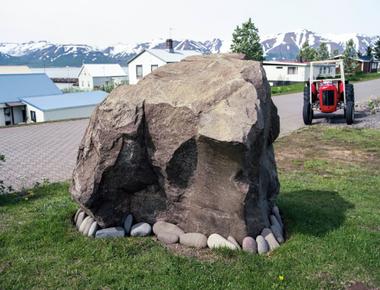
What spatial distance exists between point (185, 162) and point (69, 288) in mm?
1855

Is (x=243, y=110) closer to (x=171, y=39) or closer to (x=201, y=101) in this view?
(x=201, y=101)

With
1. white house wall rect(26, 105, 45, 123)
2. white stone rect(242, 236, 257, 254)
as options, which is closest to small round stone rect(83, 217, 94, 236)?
white stone rect(242, 236, 257, 254)

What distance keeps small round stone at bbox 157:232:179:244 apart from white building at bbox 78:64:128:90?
5875 cm

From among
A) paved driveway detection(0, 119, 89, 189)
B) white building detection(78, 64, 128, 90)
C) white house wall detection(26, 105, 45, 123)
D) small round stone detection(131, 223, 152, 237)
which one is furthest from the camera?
white building detection(78, 64, 128, 90)

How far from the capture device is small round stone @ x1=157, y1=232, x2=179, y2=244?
5160 millimetres

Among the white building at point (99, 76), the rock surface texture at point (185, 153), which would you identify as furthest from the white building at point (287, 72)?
the rock surface texture at point (185, 153)

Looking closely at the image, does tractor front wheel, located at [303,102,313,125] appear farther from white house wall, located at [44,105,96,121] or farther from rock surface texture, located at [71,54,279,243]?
white house wall, located at [44,105,96,121]

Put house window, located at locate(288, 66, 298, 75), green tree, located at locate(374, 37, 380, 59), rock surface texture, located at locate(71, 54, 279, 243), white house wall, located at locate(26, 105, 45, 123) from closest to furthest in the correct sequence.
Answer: rock surface texture, located at locate(71, 54, 279, 243), white house wall, located at locate(26, 105, 45, 123), house window, located at locate(288, 66, 298, 75), green tree, located at locate(374, 37, 380, 59)

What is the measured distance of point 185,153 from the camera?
4.93m

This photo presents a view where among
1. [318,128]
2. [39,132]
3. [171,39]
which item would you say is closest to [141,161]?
[318,128]

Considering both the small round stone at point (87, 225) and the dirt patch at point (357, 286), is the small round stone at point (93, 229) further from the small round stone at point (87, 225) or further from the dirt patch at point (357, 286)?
the dirt patch at point (357, 286)

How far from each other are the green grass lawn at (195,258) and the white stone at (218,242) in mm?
103

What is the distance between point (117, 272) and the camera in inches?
175

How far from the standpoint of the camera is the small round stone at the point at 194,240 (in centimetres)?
502
